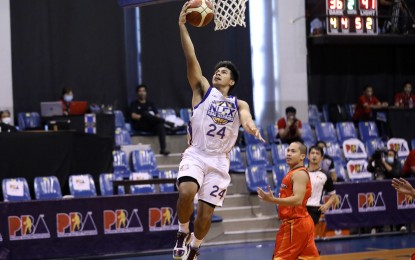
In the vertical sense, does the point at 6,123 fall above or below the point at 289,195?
above

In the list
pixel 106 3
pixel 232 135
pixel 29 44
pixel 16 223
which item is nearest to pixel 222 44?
pixel 106 3

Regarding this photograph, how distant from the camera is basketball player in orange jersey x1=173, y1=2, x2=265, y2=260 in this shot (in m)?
7.83

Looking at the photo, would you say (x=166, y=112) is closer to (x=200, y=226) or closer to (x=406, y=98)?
(x=406, y=98)

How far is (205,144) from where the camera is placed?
7.97 m

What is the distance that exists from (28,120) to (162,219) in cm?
550

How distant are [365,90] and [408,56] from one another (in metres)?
3.64

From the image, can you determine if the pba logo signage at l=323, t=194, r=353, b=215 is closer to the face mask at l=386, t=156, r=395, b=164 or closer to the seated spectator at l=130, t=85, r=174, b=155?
the face mask at l=386, t=156, r=395, b=164

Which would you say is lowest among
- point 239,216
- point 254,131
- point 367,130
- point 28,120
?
point 239,216

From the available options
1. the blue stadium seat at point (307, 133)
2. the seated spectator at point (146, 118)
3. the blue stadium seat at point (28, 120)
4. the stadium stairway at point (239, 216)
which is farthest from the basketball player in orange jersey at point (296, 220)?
the blue stadium seat at point (307, 133)

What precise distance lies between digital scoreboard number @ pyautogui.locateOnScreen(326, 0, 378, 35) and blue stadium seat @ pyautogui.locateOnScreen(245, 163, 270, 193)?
4270mm

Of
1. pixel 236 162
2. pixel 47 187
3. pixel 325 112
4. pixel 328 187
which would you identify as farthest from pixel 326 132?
pixel 328 187

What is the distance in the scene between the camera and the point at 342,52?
874 inches

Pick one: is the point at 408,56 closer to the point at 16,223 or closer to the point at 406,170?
the point at 406,170

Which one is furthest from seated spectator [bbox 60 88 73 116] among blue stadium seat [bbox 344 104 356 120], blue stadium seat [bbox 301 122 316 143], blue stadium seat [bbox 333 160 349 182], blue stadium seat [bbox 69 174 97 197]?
blue stadium seat [bbox 344 104 356 120]
